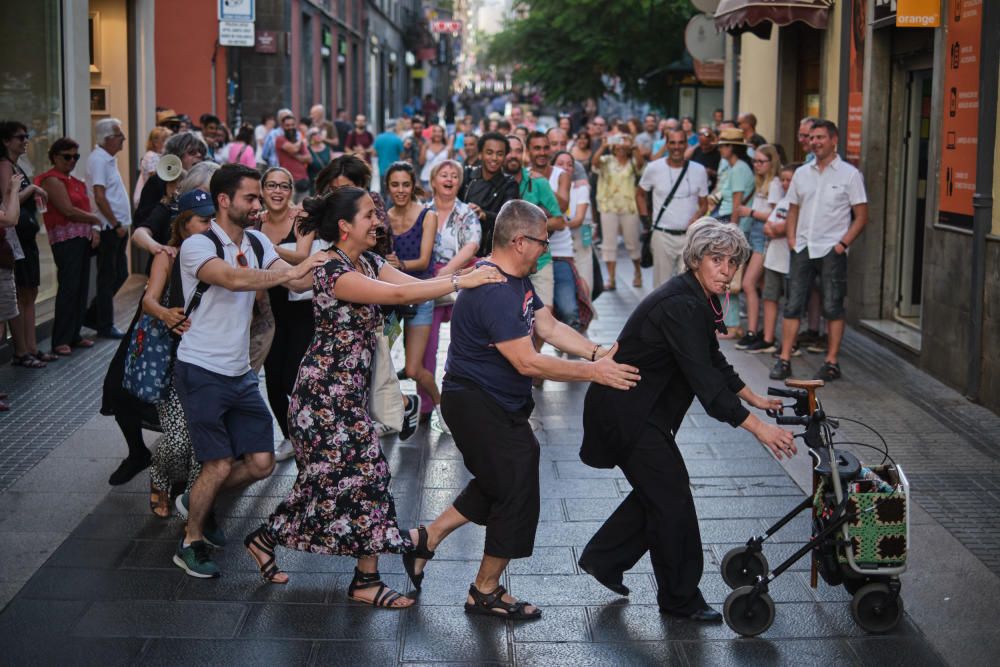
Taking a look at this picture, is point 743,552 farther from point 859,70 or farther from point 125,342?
point 859,70

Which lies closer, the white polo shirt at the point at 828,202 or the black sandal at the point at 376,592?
the black sandal at the point at 376,592

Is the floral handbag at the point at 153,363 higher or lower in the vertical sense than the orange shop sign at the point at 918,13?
lower

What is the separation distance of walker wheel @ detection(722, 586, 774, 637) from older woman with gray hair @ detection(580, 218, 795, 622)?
0.68 ft

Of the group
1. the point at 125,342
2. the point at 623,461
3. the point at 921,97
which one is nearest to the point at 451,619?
the point at 623,461

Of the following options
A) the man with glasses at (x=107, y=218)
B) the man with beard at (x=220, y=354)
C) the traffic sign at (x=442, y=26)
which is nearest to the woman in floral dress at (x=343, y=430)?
the man with beard at (x=220, y=354)

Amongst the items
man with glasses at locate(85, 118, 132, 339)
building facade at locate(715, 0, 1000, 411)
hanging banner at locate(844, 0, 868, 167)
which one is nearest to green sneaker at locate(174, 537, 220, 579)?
building facade at locate(715, 0, 1000, 411)

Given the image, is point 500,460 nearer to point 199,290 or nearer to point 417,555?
point 417,555

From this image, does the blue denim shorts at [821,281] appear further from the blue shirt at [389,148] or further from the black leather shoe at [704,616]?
the blue shirt at [389,148]

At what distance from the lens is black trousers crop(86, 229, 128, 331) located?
40.0ft

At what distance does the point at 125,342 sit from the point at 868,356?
6887 millimetres

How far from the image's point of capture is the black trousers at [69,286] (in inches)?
450

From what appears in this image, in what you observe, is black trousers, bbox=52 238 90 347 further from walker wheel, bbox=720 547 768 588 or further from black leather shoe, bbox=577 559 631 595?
walker wheel, bbox=720 547 768 588

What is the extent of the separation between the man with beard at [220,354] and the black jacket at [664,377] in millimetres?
1410

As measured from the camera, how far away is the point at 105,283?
12.3 metres
